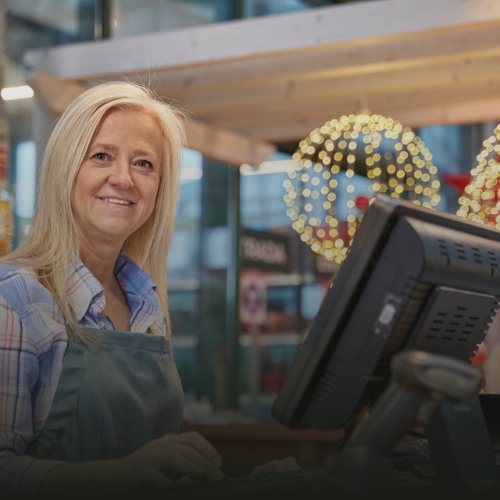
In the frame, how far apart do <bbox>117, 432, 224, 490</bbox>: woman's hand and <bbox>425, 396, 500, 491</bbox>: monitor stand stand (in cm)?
30

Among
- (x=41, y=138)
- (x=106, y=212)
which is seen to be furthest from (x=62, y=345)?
(x=41, y=138)

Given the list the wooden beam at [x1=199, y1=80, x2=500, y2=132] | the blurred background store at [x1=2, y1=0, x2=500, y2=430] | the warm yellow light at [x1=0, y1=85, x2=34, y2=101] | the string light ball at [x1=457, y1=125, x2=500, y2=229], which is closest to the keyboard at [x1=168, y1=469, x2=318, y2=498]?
the string light ball at [x1=457, y1=125, x2=500, y2=229]

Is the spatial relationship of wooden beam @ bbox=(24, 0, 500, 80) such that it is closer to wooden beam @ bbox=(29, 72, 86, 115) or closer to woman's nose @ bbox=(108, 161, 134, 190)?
wooden beam @ bbox=(29, 72, 86, 115)

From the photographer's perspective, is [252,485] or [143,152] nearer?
[252,485]

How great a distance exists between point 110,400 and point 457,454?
751mm

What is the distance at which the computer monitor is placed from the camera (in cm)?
107

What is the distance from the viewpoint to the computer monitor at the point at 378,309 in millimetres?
1068

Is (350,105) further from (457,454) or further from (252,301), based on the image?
(457,454)

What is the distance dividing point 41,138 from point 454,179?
445 centimetres

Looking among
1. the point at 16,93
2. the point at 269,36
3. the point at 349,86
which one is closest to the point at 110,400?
the point at 269,36

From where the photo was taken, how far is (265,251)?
6.86m

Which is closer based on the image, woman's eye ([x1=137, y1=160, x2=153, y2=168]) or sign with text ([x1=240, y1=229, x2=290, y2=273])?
woman's eye ([x1=137, y1=160, x2=153, y2=168])

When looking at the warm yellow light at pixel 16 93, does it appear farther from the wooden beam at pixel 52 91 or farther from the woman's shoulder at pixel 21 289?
the woman's shoulder at pixel 21 289

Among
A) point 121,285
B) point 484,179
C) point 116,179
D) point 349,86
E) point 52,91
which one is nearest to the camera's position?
point 116,179
